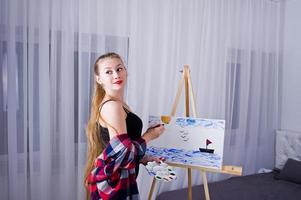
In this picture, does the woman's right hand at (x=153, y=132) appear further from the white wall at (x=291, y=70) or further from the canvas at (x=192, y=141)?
the white wall at (x=291, y=70)

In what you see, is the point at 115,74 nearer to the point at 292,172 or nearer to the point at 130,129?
the point at 130,129

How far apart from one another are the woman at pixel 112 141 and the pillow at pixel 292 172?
6.23 feet

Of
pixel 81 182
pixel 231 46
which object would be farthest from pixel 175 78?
pixel 81 182

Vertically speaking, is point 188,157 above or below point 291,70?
below

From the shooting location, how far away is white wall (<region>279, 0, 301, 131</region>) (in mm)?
3164

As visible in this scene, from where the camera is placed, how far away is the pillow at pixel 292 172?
275 centimetres

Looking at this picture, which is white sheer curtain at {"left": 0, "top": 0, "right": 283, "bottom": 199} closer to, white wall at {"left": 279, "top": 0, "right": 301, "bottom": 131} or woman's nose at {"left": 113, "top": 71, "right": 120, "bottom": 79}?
white wall at {"left": 279, "top": 0, "right": 301, "bottom": 131}

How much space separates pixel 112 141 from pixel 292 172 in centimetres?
216

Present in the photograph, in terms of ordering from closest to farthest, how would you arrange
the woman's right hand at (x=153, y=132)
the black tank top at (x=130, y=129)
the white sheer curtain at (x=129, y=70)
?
1. the black tank top at (x=130, y=129)
2. the woman's right hand at (x=153, y=132)
3. the white sheer curtain at (x=129, y=70)

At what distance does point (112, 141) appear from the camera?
4.86 feet

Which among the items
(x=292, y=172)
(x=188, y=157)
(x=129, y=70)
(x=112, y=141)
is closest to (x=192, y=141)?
(x=188, y=157)

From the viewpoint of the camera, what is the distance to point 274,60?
127 inches

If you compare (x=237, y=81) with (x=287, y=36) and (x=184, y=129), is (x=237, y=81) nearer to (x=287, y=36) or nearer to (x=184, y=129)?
(x=287, y=36)

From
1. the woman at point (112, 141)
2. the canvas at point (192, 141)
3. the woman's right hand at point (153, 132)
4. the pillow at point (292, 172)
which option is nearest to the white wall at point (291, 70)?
the pillow at point (292, 172)
